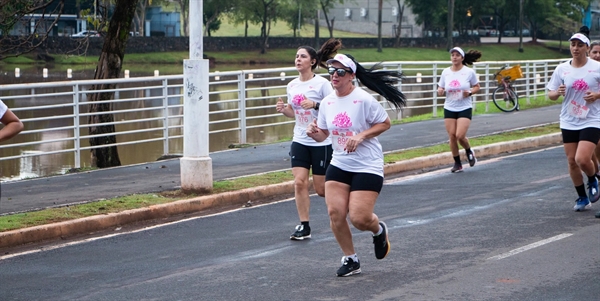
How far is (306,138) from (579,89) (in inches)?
129

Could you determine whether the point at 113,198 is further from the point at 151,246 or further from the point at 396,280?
the point at 396,280

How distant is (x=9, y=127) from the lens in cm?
770

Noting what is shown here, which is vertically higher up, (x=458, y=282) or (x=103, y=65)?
(x=103, y=65)

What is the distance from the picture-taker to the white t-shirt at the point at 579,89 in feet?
35.5

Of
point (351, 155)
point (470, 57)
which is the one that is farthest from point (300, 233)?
point (470, 57)

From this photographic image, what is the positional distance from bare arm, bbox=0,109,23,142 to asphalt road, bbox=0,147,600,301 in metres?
1.29

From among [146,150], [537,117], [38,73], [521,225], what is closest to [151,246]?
[521,225]

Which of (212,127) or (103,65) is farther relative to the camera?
(212,127)

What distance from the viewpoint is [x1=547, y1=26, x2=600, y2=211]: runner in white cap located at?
35.4 ft

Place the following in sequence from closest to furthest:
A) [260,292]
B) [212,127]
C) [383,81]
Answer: [260,292]
[383,81]
[212,127]

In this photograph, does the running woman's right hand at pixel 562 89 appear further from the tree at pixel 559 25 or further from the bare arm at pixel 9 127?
the tree at pixel 559 25

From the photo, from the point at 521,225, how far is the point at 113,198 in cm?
507

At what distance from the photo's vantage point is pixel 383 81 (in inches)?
328

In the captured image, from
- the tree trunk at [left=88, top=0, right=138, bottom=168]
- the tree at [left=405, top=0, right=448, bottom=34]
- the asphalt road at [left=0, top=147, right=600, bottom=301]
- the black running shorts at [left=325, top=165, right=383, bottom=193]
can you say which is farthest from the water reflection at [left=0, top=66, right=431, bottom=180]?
the tree at [left=405, top=0, right=448, bottom=34]
